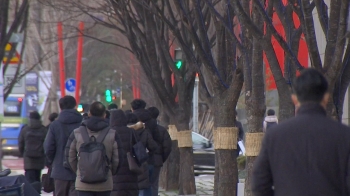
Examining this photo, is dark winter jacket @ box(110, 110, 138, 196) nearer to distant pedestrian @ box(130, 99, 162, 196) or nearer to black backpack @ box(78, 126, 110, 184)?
distant pedestrian @ box(130, 99, 162, 196)

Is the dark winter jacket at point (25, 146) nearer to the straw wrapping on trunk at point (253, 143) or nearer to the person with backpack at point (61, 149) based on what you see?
the person with backpack at point (61, 149)

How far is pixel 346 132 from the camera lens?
16.6 feet

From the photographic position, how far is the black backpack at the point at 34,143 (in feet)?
48.9

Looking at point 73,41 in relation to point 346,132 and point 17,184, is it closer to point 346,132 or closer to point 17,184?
point 17,184

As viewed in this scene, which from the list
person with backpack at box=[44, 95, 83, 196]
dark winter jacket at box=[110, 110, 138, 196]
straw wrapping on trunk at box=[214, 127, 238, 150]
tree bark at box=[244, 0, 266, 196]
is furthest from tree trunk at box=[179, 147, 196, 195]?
person with backpack at box=[44, 95, 83, 196]

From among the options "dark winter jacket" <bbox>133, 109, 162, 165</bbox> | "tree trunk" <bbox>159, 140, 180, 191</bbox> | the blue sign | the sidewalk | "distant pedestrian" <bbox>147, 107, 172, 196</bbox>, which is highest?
the blue sign

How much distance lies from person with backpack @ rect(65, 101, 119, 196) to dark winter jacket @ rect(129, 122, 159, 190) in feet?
8.48

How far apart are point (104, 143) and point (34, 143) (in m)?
5.97

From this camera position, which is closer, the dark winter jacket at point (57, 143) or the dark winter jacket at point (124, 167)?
the dark winter jacket at point (57, 143)

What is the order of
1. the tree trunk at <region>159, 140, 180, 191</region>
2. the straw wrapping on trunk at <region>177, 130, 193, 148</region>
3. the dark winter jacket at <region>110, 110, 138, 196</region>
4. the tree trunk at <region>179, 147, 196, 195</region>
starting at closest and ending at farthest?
the dark winter jacket at <region>110, 110, 138, 196</region>, the tree trunk at <region>179, 147, 196, 195</region>, the straw wrapping on trunk at <region>177, 130, 193, 148</region>, the tree trunk at <region>159, 140, 180, 191</region>

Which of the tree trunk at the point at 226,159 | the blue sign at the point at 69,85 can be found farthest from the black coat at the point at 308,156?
the blue sign at the point at 69,85

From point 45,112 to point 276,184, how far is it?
137 feet

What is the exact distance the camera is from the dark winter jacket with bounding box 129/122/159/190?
1210 cm

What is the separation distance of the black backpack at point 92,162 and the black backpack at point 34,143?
5.89m
